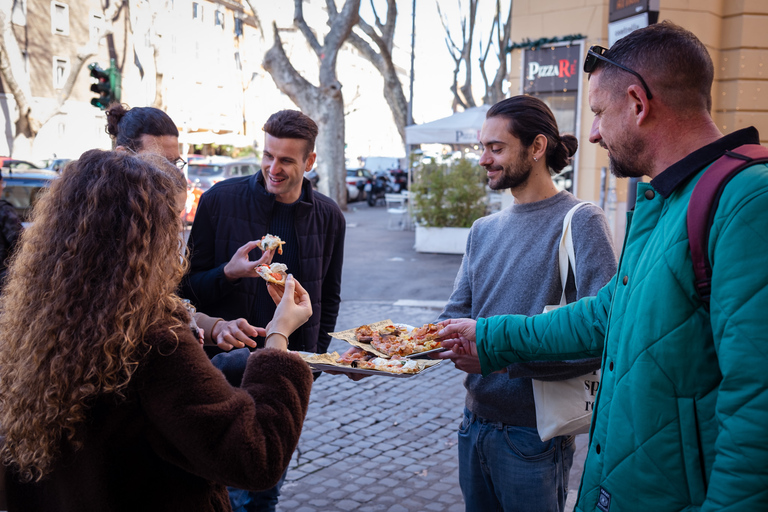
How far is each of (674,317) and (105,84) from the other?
1323cm

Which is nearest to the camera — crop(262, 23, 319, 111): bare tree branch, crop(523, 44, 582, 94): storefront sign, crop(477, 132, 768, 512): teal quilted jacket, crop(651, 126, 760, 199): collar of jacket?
crop(477, 132, 768, 512): teal quilted jacket

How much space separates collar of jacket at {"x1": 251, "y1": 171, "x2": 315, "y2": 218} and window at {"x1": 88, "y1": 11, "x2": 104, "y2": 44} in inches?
1396

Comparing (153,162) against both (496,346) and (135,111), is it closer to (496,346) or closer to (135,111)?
(496,346)

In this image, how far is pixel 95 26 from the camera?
3431 cm

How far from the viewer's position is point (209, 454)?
1.65 m

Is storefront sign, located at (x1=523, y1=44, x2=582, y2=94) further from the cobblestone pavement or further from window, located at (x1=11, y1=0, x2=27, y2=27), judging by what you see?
window, located at (x1=11, y1=0, x2=27, y2=27)

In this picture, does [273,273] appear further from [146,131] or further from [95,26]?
[95,26]

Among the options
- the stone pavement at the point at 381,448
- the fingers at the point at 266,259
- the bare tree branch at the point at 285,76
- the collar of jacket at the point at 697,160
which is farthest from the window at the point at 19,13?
the collar of jacket at the point at 697,160

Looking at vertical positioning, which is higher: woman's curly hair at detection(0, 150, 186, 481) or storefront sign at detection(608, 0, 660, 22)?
storefront sign at detection(608, 0, 660, 22)

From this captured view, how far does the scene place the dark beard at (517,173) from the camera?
2850 mm

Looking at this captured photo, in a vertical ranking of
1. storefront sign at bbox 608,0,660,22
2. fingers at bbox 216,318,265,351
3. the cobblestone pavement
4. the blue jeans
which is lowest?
the cobblestone pavement

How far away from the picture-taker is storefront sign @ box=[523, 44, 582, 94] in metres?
10.1

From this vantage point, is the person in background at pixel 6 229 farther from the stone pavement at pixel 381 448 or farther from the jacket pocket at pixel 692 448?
the jacket pocket at pixel 692 448

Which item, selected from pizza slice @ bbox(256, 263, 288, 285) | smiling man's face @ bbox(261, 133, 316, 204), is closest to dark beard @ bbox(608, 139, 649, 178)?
pizza slice @ bbox(256, 263, 288, 285)
